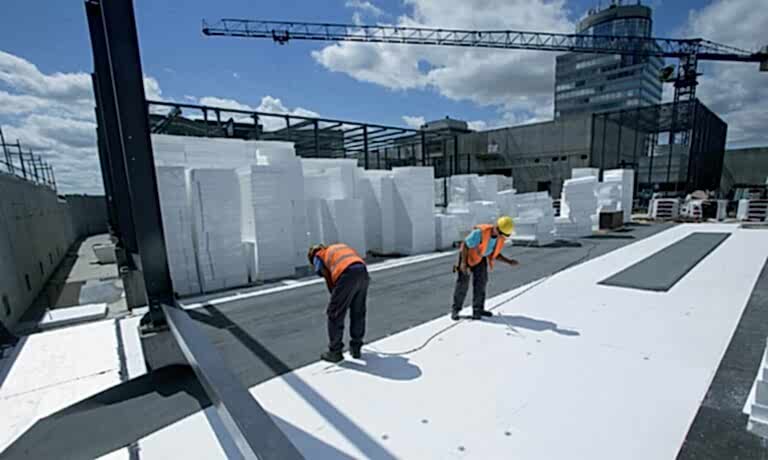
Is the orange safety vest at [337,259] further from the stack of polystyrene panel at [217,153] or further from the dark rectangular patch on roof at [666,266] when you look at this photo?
the stack of polystyrene panel at [217,153]

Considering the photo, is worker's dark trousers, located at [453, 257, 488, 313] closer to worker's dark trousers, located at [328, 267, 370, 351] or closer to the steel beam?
worker's dark trousers, located at [328, 267, 370, 351]

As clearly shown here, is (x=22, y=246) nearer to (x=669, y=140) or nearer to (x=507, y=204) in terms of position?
(x=507, y=204)

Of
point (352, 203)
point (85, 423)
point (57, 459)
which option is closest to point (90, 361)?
point (85, 423)

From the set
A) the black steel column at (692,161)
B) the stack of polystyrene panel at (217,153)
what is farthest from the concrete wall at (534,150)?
the stack of polystyrene panel at (217,153)

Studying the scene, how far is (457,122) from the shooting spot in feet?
125

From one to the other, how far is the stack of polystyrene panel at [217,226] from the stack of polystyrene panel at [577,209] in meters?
8.91

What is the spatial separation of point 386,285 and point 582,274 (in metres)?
3.44

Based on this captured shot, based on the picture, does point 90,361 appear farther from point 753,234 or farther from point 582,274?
point 753,234

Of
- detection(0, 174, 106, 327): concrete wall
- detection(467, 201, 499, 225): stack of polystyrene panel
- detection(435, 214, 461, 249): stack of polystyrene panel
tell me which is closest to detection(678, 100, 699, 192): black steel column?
detection(467, 201, 499, 225): stack of polystyrene panel

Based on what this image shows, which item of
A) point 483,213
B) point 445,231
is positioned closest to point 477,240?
point 445,231

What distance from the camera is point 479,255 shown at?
11.7 ft

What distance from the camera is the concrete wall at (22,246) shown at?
4.85m

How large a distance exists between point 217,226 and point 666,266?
7956mm

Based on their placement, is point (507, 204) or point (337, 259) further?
point (507, 204)
